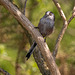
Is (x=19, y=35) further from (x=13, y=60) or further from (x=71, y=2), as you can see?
(x=71, y=2)

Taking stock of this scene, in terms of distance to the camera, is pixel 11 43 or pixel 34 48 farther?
pixel 11 43

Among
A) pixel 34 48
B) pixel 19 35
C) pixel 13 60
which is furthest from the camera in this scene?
pixel 19 35

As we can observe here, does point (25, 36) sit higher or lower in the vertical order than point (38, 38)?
lower

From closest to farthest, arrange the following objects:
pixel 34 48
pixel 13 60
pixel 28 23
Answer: pixel 28 23 < pixel 34 48 < pixel 13 60

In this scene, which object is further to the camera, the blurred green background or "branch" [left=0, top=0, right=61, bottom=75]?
the blurred green background

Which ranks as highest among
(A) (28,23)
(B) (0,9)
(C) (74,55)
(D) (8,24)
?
(A) (28,23)

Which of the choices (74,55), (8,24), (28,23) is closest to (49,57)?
(28,23)

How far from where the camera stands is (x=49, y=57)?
2143 mm

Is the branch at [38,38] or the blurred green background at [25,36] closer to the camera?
the branch at [38,38]

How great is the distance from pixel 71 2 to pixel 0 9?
171cm

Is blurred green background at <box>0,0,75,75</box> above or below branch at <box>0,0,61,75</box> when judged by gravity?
below

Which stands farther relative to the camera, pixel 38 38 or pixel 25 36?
pixel 25 36

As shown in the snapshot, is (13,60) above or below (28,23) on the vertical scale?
below

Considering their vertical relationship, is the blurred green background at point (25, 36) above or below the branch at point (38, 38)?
below
